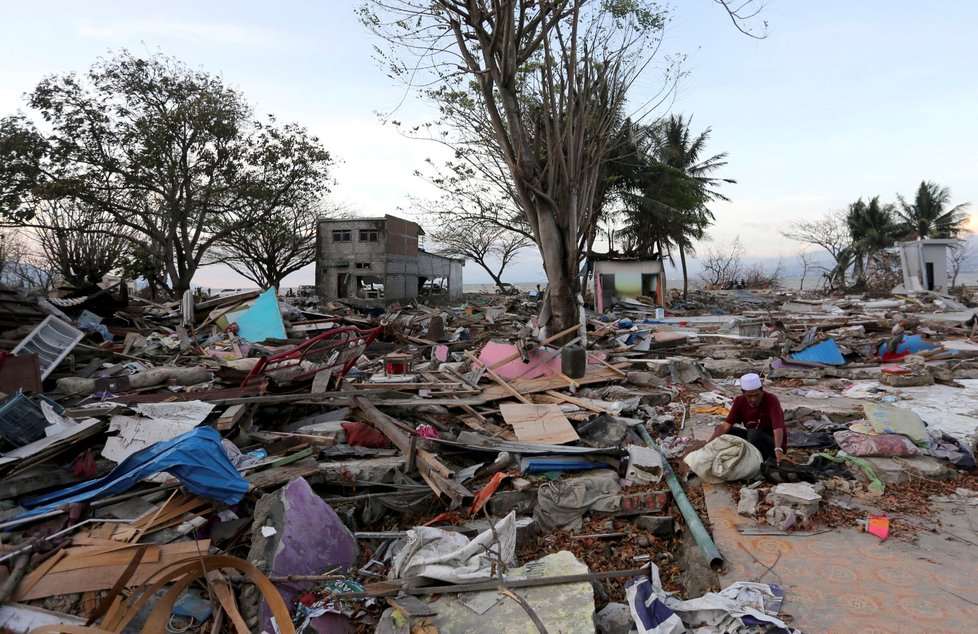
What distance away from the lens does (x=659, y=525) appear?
14.4ft

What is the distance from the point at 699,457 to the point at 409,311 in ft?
55.0

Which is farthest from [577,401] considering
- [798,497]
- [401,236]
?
[401,236]

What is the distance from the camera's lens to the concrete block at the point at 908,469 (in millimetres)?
4523

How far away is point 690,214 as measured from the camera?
2691 cm

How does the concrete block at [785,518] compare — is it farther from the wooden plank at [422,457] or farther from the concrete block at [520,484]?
the wooden plank at [422,457]

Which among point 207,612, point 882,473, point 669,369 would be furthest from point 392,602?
point 669,369

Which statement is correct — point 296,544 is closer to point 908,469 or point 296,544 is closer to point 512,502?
point 512,502

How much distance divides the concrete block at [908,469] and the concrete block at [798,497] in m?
0.84

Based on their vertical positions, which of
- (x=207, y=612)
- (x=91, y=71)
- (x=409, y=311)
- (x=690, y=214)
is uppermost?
(x=91, y=71)

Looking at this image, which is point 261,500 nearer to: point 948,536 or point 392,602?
point 392,602

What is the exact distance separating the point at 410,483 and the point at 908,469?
→ 4226 millimetres

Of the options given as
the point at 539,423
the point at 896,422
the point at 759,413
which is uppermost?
the point at 759,413

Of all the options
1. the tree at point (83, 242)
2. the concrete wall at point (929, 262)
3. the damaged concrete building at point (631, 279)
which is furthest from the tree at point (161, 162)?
the concrete wall at point (929, 262)

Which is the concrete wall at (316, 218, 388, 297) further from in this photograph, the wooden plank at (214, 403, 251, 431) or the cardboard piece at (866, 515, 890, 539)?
the cardboard piece at (866, 515, 890, 539)
